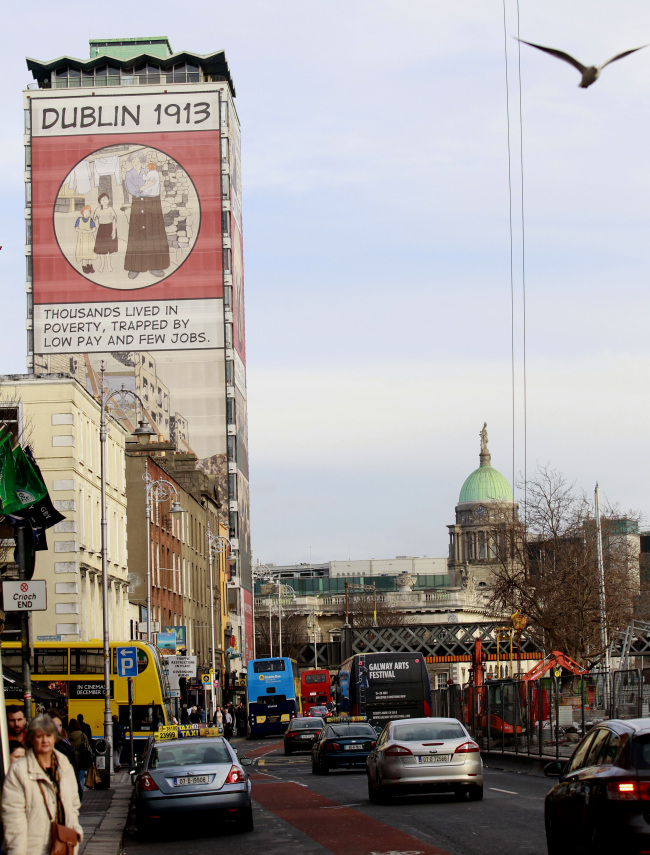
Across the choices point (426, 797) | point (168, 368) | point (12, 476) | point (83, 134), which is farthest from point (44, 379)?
point (83, 134)

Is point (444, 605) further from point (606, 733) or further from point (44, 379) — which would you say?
point (606, 733)

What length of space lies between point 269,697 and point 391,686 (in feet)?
91.1

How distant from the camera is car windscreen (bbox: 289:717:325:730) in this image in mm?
47500

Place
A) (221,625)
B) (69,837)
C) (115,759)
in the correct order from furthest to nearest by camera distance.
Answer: (221,625) < (115,759) < (69,837)

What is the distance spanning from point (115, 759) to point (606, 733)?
A: 3049cm

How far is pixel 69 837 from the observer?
9352 millimetres

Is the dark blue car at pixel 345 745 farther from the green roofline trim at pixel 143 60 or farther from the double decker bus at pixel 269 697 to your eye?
the green roofline trim at pixel 143 60

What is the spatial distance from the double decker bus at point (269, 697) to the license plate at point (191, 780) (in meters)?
56.2

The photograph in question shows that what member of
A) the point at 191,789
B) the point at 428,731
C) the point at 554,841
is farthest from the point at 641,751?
the point at 428,731

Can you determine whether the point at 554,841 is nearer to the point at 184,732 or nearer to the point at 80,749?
the point at 184,732

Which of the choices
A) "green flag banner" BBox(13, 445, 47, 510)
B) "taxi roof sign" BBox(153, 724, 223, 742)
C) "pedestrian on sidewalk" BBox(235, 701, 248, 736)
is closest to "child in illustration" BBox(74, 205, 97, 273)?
"pedestrian on sidewalk" BBox(235, 701, 248, 736)

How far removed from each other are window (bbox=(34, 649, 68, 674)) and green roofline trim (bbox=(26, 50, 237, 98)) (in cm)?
8884

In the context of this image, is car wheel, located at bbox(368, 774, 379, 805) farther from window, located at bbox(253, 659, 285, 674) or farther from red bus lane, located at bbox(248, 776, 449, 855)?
window, located at bbox(253, 659, 285, 674)

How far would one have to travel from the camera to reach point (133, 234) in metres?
112
